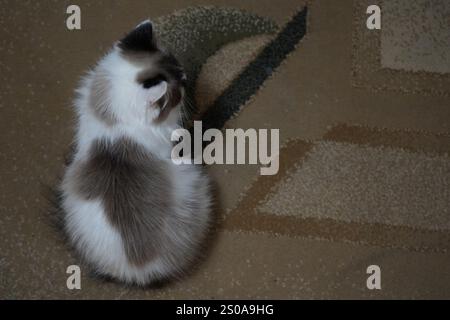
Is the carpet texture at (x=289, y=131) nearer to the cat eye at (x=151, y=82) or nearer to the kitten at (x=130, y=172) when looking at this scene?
the kitten at (x=130, y=172)

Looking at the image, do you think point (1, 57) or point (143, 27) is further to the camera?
point (1, 57)

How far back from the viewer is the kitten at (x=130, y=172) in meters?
1.13

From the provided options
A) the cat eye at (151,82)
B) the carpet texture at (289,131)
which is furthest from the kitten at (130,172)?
the carpet texture at (289,131)

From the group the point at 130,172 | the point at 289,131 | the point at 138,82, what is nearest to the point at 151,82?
the point at 138,82

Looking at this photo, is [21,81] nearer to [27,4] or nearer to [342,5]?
[27,4]

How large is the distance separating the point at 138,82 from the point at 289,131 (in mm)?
549

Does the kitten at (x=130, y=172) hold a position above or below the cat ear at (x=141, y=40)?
below

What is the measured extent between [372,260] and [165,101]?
0.84 metres

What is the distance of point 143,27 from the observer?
1.14 m

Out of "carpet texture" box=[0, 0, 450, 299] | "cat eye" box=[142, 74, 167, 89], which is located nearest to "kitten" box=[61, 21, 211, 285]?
"cat eye" box=[142, 74, 167, 89]

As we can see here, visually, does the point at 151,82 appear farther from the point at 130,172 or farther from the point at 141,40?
the point at 130,172

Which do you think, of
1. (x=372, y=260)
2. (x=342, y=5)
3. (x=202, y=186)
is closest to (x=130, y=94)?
(x=202, y=186)

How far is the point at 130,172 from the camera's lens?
1.16 m

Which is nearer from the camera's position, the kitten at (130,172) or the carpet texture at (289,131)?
the kitten at (130,172)
